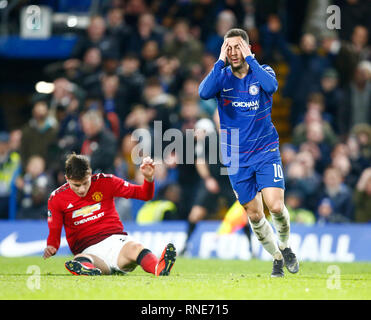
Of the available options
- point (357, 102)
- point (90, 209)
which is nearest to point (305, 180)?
point (357, 102)

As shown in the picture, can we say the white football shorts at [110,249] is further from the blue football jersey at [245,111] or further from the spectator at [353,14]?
the spectator at [353,14]

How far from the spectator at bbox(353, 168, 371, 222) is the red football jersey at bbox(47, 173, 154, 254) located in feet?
21.4

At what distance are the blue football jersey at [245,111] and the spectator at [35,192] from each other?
705cm

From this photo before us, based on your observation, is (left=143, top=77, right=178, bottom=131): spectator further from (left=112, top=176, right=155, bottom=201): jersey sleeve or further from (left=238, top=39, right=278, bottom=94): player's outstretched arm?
(left=238, top=39, right=278, bottom=94): player's outstretched arm

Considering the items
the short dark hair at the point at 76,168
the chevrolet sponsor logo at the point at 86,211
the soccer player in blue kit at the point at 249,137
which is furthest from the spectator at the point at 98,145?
the soccer player in blue kit at the point at 249,137

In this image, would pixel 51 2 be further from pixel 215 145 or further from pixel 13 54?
pixel 215 145

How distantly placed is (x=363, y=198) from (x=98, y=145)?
4.92 meters

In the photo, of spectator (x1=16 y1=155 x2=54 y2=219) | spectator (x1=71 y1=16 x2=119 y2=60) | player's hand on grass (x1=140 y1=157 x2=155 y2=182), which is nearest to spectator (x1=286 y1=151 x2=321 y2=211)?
spectator (x1=16 y1=155 x2=54 y2=219)

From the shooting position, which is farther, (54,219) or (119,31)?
(119,31)

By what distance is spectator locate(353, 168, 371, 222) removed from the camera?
48.0 ft

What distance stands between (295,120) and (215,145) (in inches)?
164

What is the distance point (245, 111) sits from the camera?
29.5 ft

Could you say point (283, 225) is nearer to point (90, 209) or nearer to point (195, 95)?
point (90, 209)

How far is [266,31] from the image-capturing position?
17.8 meters
